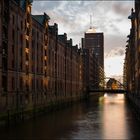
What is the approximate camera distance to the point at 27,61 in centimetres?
7356

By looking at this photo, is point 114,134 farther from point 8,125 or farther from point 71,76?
point 71,76

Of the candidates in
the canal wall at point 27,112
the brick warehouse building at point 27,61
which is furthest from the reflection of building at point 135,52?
the brick warehouse building at point 27,61

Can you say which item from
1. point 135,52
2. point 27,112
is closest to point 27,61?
point 27,112

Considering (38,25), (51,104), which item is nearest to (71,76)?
(51,104)

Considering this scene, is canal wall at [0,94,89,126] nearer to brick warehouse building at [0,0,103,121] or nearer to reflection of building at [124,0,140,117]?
brick warehouse building at [0,0,103,121]

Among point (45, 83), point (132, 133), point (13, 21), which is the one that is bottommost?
point (132, 133)

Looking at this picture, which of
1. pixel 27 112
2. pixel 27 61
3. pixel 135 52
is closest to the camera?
pixel 27 112

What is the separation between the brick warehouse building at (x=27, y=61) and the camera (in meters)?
59.4

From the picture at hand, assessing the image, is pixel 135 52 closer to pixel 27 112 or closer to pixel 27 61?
pixel 27 61

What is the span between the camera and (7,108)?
192ft

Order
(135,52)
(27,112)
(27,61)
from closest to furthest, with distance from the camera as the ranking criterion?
(27,112) < (27,61) < (135,52)

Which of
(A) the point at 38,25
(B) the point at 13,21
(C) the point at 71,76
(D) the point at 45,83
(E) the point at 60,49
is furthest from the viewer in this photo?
(C) the point at 71,76

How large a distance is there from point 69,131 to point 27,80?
24.7 metres

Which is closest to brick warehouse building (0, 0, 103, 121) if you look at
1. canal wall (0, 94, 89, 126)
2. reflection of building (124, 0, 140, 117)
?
canal wall (0, 94, 89, 126)
